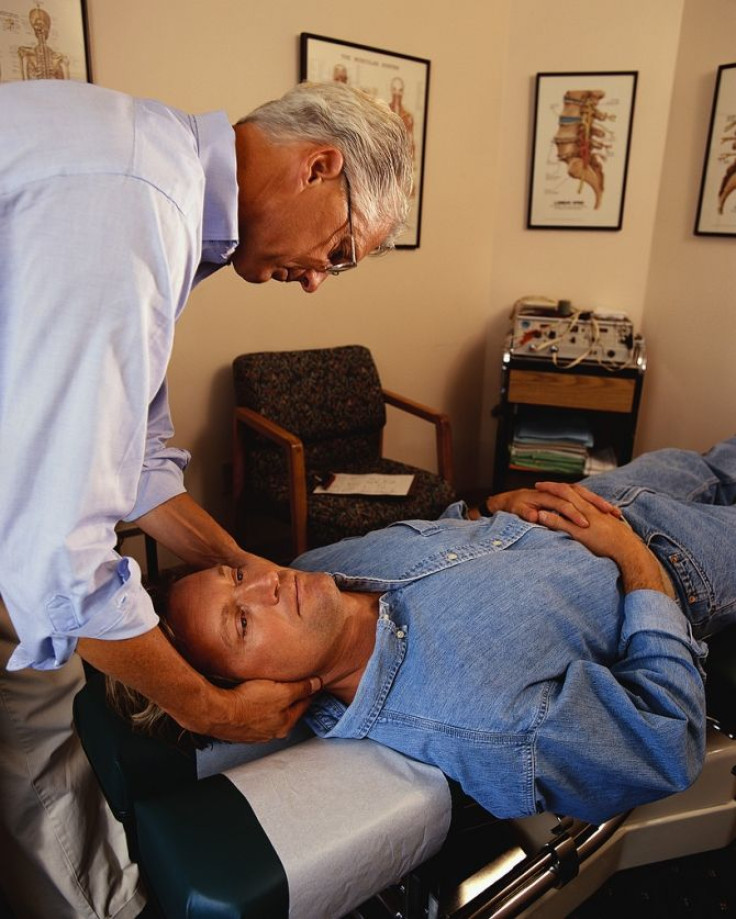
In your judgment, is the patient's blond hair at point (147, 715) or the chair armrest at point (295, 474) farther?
the chair armrest at point (295, 474)

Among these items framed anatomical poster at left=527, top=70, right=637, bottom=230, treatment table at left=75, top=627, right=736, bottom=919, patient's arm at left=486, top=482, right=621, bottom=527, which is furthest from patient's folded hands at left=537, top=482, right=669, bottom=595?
framed anatomical poster at left=527, top=70, right=637, bottom=230

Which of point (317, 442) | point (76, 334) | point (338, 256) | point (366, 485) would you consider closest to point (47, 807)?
point (76, 334)

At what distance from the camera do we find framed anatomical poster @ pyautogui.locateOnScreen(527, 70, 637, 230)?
3.19m

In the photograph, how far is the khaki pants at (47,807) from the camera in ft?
4.33

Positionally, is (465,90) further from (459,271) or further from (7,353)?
(7,353)

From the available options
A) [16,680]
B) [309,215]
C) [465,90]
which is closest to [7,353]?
[309,215]

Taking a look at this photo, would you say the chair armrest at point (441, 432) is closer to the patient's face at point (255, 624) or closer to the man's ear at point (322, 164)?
the patient's face at point (255, 624)

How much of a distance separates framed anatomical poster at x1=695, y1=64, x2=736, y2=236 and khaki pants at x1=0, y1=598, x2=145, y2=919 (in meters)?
2.99

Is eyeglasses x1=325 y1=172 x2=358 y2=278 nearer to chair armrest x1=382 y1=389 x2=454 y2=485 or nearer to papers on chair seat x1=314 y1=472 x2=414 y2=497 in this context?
papers on chair seat x1=314 y1=472 x2=414 y2=497

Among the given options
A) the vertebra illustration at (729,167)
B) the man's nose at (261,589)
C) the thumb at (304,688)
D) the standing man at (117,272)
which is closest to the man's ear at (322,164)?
the standing man at (117,272)

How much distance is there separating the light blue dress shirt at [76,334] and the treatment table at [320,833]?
305 millimetres

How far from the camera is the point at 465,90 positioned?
3242 mm

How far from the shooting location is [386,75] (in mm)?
2961

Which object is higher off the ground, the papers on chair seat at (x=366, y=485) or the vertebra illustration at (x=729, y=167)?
the vertebra illustration at (x=729, y=167)
